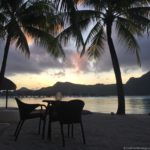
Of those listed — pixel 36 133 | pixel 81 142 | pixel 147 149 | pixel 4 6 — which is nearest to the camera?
pixel 147 149

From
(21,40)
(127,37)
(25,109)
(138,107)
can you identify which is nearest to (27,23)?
(21,40)

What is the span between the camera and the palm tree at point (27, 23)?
44.2 feet

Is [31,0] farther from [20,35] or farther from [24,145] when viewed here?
[24,145]

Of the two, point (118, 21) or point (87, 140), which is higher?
point (118, 21)

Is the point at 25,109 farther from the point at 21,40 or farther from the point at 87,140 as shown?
the point at 21,40

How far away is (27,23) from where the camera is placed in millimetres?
14406

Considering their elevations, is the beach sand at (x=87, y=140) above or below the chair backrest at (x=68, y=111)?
below

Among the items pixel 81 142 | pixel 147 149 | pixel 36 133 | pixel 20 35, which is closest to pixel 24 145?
pixel 81 142

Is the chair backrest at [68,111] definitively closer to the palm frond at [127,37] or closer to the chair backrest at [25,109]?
the chair backrest at [25,109]

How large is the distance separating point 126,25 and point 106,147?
10584mm

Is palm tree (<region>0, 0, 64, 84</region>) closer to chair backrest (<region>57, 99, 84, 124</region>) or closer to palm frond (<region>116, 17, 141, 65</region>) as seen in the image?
palm frond (<region>116, 17, 141, 65</region>)

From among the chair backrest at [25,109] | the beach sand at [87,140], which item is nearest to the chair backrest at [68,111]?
the beach sand at [87,140]

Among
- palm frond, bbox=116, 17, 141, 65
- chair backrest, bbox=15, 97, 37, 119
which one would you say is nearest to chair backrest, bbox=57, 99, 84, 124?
chair backrest, bbox=15, 97, 37, 119

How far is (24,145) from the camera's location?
6.89 meters
